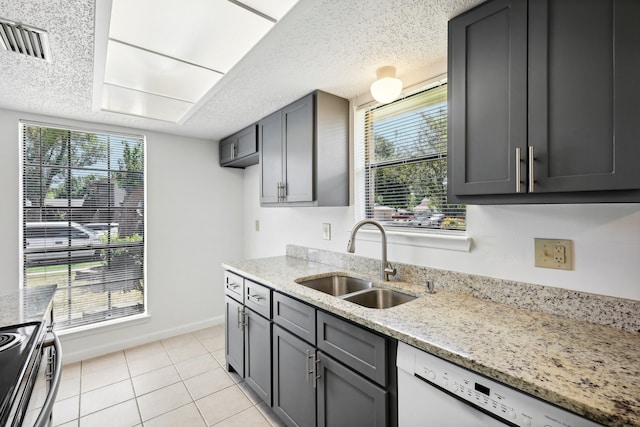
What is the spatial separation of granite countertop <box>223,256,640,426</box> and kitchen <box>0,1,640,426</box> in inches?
8.6

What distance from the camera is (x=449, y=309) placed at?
1.37 metres

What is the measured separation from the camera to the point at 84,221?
2846 millimetres

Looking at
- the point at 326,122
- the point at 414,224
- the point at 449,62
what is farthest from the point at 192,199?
the point at 449,62

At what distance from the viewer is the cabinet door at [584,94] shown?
2.95 feet

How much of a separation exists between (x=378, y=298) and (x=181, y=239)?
2.48m

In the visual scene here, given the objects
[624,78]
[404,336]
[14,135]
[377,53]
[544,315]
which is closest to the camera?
[624,78]

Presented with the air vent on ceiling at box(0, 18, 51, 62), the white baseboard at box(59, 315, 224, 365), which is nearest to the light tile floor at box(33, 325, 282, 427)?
the white baseboard at box(59, 315, 224, 365)

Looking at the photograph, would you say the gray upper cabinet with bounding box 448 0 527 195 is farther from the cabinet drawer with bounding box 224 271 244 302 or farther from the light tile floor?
the light tile floor

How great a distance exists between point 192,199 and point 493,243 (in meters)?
3.06

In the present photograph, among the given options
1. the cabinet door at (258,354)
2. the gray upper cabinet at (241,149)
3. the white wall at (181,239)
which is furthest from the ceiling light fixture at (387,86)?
the white wall at (181,239)

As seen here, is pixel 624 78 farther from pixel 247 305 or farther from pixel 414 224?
pixel 247 305

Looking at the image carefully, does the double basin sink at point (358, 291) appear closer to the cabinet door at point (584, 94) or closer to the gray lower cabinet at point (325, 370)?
the gray lower cabinet at point (325, 370)

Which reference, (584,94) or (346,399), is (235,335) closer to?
(346,399)

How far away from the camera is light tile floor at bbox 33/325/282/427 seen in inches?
→ 77.5
